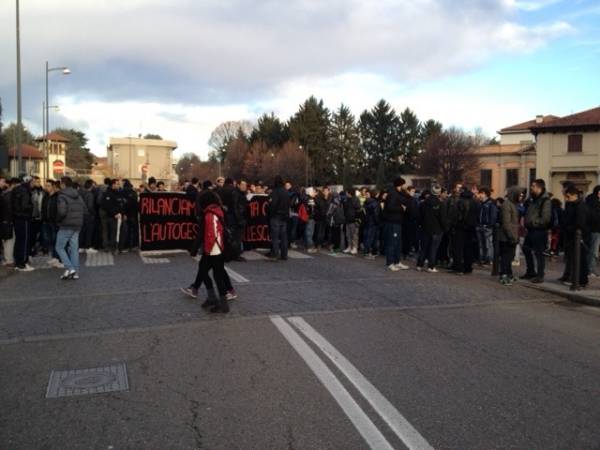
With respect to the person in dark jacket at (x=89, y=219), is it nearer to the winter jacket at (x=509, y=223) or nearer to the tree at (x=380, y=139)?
the winter jacket at (x=509, y=223)

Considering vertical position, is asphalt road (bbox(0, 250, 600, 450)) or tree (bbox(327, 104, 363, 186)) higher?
tree (bbox(327, 104, 363, 186))

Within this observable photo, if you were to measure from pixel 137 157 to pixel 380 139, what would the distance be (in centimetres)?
3939

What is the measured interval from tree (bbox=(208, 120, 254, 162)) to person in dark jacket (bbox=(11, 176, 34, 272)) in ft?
338

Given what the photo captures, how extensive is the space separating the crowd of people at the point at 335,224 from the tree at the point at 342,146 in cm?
7837

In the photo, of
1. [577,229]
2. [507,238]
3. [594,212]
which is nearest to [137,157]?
[594,212]

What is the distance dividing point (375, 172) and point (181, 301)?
9323cm

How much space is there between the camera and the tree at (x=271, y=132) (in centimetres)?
10206

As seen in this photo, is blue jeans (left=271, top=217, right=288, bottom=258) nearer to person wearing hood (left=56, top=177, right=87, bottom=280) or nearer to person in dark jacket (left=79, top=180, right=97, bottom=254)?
person wearing hood (left=56, top=177, right=87, bottom=280)

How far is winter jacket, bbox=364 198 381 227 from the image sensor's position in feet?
55.2

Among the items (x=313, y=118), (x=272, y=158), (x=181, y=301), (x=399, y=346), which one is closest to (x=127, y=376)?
(x=399, y=346)

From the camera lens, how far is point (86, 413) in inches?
192

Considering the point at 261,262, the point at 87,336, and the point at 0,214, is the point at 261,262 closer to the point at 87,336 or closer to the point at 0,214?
the point at 0,214

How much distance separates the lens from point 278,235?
15.2 m

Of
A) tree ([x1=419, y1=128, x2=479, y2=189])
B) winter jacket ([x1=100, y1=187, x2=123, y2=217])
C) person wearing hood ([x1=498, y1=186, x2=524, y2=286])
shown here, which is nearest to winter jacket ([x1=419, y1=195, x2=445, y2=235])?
person wearing hood ([x1=498, y1=186, x2=524, y2=286])
